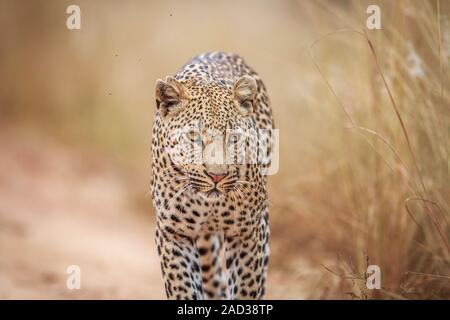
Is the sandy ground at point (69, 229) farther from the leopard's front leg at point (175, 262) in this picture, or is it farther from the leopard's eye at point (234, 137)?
the leopard's eye at point (234, 137)

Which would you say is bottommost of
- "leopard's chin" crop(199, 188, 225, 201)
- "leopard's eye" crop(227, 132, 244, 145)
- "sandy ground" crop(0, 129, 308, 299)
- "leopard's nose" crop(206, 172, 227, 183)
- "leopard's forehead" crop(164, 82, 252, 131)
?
"sandy ground" crop(0, 129, 308, 299)

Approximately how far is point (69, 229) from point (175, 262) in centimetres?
441

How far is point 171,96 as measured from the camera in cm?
499

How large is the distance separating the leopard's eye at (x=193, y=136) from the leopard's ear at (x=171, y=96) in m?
0.26

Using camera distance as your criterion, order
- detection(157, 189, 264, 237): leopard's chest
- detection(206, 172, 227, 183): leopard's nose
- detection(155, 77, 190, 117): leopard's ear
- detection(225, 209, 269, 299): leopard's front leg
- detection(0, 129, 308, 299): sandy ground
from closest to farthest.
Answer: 1. detection(206, 172, 227, 183): leopard's nose
2. detection(155, 77, 190, 117): leopard's ear
3. detection(157, 189, 264, 237): leopard's chest
4. detection(225, 209, 269, 299): leopard's front leg
5. detection(0, 129, 308, 299): sandy ground

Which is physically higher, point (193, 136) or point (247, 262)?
point (193, 136)

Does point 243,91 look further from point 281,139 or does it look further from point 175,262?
point 281,139

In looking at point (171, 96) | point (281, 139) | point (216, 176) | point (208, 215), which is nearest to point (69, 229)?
point (281, 139)

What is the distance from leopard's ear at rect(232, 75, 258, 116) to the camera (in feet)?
16.6

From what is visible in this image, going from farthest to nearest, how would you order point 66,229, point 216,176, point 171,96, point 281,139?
point 66,229
point 281,139
point 171,96
point 216,176

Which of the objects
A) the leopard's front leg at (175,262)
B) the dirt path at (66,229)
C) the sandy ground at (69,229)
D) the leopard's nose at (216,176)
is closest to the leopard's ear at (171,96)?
the leopard's nose at (216,176)

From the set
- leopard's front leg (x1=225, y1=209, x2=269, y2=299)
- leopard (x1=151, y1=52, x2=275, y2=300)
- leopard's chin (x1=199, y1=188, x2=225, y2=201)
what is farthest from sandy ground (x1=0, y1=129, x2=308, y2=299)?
leopard's chin (x1=199, y1=188, x2=225, y2=201)

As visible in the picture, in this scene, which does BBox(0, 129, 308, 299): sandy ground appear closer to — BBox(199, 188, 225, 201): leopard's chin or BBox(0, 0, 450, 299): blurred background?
BBox(0, 0, 450, 299): blurred background

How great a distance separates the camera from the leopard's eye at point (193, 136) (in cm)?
473
